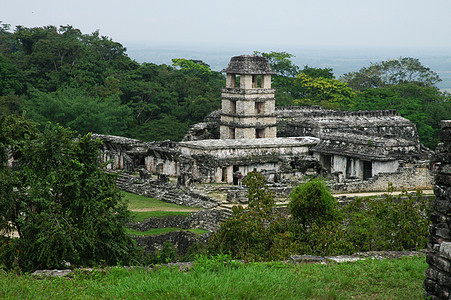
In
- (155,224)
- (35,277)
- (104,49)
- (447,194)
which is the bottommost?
(155,224)

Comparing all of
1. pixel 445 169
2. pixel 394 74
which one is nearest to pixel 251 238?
pixel 445 169

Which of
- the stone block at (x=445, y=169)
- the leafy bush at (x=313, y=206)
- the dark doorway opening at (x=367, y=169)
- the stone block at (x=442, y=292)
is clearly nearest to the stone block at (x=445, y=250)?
the stone block at (x=442, y=292)

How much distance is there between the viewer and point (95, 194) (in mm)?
15523

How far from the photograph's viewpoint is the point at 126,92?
162 feet

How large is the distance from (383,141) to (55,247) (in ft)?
59.4

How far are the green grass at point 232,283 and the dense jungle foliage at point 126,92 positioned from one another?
28.7 metres

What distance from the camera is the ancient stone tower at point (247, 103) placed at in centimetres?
3850

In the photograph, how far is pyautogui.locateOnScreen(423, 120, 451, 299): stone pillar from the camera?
9.59 m

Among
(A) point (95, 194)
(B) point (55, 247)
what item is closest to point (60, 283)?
(B) point (55, 247)

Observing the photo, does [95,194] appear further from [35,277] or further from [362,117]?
[362,117]

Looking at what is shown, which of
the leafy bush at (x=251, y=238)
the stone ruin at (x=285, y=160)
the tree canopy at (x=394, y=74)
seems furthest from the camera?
the tree canopy at (x=394, y=74)

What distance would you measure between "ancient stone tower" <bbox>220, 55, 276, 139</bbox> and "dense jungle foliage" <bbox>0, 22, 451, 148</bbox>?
525 cm

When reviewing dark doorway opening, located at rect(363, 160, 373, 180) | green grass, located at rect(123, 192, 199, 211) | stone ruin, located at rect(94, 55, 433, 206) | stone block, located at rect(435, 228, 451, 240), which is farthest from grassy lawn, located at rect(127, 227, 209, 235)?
stone block, located at rect(435, 228, 451, 240)

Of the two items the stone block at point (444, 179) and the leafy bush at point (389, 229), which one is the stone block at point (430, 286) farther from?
the leafy bush at point (389, 229)
